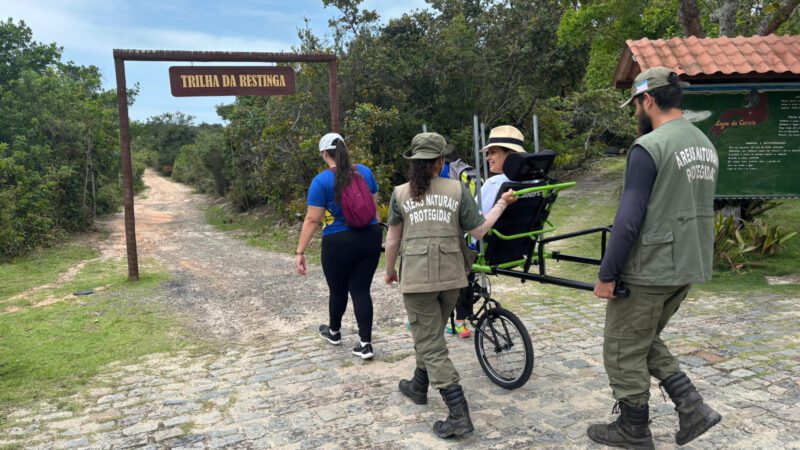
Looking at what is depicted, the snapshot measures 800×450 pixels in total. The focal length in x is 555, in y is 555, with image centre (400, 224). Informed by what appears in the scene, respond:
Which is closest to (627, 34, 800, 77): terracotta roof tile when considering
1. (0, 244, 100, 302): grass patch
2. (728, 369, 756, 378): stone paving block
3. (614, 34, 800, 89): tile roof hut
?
(614, 34, 800, 89): tile roof hut

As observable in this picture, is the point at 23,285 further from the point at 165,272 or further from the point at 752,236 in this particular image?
the point at 752,236

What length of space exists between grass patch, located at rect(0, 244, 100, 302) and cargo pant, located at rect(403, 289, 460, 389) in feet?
23.7

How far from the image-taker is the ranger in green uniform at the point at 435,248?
342cm

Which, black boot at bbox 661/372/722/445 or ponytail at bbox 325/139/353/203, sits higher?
ponytail at bbox 325/139/353/203

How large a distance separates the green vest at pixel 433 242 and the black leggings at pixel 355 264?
115cm

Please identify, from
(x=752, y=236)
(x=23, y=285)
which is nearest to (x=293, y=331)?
(x=23, y=285)

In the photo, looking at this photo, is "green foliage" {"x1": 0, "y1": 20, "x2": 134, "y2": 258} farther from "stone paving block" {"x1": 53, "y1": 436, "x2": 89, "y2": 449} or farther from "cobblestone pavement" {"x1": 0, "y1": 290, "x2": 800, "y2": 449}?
"stone paving block" {"x1": 53, "y1": 436, "x2": 89, "y2": 449}

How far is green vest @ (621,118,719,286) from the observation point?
9.25ft

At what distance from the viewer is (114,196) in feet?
67.9

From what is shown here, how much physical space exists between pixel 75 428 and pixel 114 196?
19117 millimetres

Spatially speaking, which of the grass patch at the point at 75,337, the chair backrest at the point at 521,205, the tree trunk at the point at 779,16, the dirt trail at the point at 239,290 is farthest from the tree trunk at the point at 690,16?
the grass patch at the point at 75,337

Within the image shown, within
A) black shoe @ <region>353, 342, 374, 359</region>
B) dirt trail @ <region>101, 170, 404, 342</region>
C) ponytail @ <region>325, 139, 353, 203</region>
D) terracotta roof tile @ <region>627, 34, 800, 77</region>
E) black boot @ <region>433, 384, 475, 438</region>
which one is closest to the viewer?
black boot @ <region>433, 384, 475, 438</region>

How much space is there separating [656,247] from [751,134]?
5.30 meters

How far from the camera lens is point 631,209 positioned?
9.34 feet
